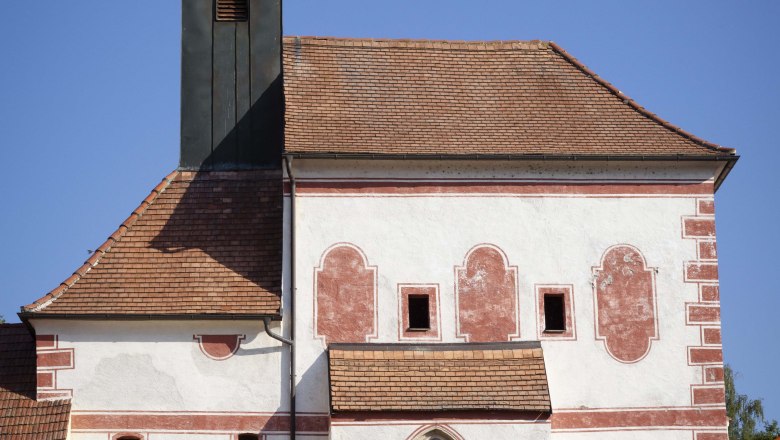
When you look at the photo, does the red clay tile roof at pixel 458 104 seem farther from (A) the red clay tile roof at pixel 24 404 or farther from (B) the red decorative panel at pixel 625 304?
(A) the red clay tile roof at pixel 24 404

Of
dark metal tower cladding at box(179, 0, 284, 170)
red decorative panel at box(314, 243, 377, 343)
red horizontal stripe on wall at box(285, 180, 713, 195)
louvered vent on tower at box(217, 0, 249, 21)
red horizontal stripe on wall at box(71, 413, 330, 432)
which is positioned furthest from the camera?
louvered vent on tower at box(217, 0, 249, 21)

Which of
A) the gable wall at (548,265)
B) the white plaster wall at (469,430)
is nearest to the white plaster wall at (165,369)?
the gable wall at (548,265)

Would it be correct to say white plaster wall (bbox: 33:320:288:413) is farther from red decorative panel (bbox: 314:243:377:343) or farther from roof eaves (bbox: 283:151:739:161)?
roof eaves (bbox: 283:151:739:161)

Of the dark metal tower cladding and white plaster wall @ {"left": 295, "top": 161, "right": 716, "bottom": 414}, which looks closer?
white plaster wall @ {"left": 295, "top": 161, "right": 716, "bottom": 414}

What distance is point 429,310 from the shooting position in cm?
2844

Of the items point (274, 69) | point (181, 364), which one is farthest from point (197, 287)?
point (274, 69)

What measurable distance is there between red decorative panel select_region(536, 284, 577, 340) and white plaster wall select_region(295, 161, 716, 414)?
12 cm

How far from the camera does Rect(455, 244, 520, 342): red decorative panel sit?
28.3 meters

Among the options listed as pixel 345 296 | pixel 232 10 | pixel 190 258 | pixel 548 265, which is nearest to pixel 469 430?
pixel 345 296

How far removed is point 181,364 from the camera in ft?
91.1

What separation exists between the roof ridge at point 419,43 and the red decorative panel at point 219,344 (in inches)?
305

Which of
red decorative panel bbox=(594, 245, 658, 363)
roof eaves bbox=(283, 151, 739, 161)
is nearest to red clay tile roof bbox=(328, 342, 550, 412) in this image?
red decorative panel bbox=(594, 245, 658, 363)

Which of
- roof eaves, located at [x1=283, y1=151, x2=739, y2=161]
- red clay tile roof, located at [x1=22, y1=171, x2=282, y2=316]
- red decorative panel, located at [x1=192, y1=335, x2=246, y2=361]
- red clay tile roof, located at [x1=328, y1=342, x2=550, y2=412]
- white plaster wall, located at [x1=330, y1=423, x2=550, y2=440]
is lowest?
white plaster wall, located at [x1=330, y1=423, x2=550, y2=440]

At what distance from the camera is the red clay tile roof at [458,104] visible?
2938cm
